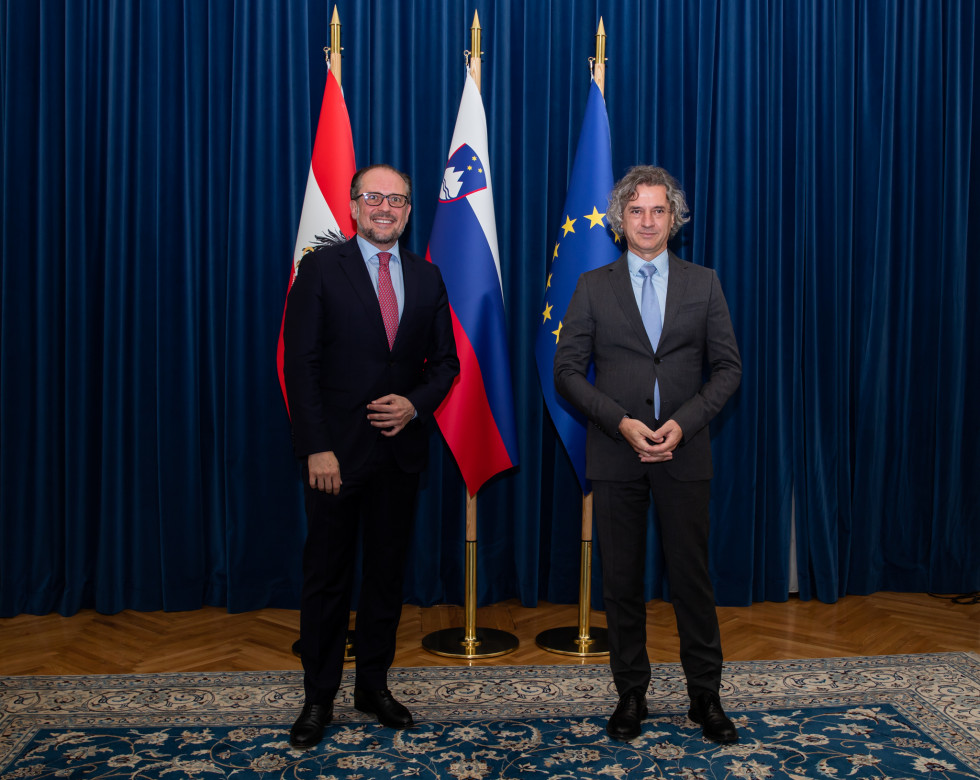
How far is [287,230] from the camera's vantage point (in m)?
3.75

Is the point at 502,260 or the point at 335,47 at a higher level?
the point at 335,47

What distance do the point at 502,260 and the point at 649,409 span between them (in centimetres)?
165

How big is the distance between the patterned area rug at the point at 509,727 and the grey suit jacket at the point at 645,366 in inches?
30.9

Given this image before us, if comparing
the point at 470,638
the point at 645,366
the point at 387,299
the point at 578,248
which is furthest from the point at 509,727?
the point at 578,248

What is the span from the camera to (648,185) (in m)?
2.46

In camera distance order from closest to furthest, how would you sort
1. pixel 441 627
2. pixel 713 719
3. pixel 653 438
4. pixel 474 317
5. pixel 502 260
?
pixel 653 438, pixel 713 719, pixel 474 317, pixel 441 627, pixel 502 260

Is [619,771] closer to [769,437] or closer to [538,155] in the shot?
[769,437]

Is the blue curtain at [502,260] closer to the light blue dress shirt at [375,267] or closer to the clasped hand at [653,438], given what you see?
the light blue dress shirt at [375,267]

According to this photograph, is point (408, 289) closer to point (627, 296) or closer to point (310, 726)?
point (627, 296)

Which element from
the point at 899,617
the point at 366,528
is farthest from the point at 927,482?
the point at 366,528

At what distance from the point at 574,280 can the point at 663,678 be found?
4.93 ft

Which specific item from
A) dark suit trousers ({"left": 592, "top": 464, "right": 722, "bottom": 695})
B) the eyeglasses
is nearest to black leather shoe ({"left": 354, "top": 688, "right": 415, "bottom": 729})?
dark suit trousers ({"left": 592, "top": 464, "right": 722, "bottom": 695})

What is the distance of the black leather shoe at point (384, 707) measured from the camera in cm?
247

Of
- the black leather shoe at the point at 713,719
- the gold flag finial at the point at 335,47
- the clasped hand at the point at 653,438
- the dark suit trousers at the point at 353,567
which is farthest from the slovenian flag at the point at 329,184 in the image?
the black leather shoe at the point at 713,719
